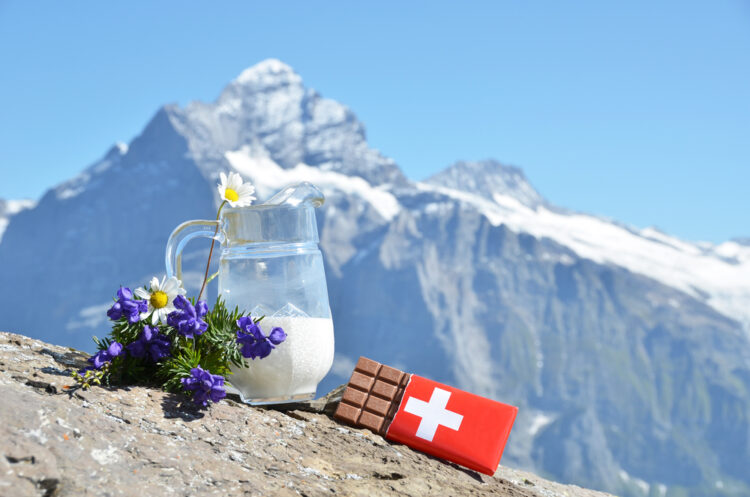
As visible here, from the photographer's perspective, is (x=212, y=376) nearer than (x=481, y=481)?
Yes

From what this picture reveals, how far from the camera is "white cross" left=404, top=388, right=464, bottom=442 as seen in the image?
6.05m

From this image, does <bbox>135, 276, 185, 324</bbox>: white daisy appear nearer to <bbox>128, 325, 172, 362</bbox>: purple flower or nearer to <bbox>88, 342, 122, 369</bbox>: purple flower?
<bbox>128, 325, 172, 362</bbox>: purple flower

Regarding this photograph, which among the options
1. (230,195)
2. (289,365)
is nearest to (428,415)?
(289,365)

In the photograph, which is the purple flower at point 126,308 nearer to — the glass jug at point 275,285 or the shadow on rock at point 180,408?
the glass jug at point 275,285

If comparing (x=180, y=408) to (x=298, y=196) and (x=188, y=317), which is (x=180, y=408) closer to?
(x=188, y=317)

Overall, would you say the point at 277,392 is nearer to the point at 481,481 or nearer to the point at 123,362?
the point at 123,362

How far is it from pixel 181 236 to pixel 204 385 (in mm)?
1268

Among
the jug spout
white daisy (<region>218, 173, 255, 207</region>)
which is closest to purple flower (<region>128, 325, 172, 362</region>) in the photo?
white daisy (<region>218, 173, 255, 207</region>)

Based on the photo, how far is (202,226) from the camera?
18.8 feet

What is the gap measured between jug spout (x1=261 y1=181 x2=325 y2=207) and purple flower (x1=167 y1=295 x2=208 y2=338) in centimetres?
106

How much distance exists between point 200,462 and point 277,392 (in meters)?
1.43

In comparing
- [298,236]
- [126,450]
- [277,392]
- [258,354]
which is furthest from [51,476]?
[298,236]

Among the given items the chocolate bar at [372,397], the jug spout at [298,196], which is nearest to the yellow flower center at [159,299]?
the jug spout at [298,196]

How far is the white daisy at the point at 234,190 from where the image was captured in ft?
19.4
